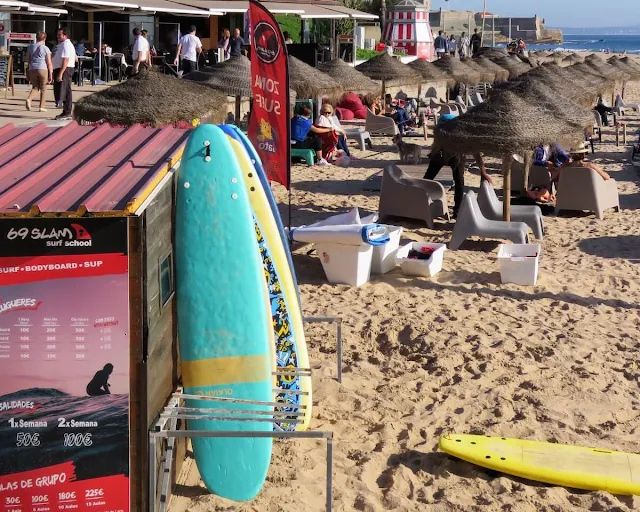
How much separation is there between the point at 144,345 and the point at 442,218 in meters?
7.70

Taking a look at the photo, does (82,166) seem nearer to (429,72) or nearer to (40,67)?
(40,67)

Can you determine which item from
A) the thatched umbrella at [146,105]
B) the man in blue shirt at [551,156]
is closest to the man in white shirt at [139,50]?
the thatched umbrella at [146,105]

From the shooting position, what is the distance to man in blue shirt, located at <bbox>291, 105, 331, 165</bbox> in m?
14.8

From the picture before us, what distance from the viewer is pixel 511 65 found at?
27.1 m

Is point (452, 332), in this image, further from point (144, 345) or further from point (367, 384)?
point (144, 345)

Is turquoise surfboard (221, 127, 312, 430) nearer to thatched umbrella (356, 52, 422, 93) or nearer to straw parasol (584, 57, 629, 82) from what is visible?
thatched umbrella (356, 52, 422, 93)

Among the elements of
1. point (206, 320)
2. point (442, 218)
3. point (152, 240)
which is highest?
point (152, 240)

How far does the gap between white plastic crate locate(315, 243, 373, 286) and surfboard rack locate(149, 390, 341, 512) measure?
3.52m

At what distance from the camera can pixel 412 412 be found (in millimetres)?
5668

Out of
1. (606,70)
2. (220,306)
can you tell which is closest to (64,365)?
(220,306)

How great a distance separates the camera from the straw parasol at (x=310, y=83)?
15.6 m

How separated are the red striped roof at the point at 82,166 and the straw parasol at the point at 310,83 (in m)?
10.3

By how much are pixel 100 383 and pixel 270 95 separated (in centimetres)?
445

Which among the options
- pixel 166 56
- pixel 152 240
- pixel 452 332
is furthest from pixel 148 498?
pixel 166 56
